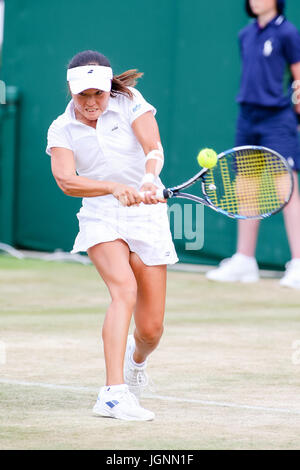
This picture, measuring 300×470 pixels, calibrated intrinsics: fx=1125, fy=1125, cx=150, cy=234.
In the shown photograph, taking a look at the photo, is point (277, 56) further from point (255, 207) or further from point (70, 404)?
point (70, 404)

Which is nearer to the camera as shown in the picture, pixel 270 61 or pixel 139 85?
pixel 270 61

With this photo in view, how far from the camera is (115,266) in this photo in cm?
462

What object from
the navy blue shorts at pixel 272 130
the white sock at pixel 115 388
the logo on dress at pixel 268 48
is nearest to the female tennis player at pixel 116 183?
the white sock at pixel 115 388

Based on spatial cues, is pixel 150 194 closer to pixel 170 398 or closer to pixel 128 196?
pixel 128 196

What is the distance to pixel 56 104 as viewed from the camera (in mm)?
10680

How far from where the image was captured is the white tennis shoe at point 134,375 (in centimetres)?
493

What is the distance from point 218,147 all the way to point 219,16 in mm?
1114

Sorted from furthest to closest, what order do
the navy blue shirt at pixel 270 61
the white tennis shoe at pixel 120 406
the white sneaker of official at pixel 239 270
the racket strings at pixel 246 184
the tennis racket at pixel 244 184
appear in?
the white sneaker of official at pixel 239 270 < the navy blue shirt at pixel 270 61 < the racket strings at pixel 246 184 < the tennis racket at pixel 244 184 < the white tennis shoe at pixel 120 406

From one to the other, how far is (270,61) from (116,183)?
4.25 meters

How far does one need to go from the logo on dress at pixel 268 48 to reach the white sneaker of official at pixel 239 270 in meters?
1.56

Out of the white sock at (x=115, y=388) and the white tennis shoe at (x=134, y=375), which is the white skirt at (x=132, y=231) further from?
the white sock at (x=115, y=388)

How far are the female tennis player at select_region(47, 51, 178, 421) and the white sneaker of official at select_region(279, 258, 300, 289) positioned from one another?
3726mm

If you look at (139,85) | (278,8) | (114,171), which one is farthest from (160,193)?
(139,85)

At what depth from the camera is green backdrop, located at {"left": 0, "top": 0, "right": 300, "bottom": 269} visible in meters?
9.61
